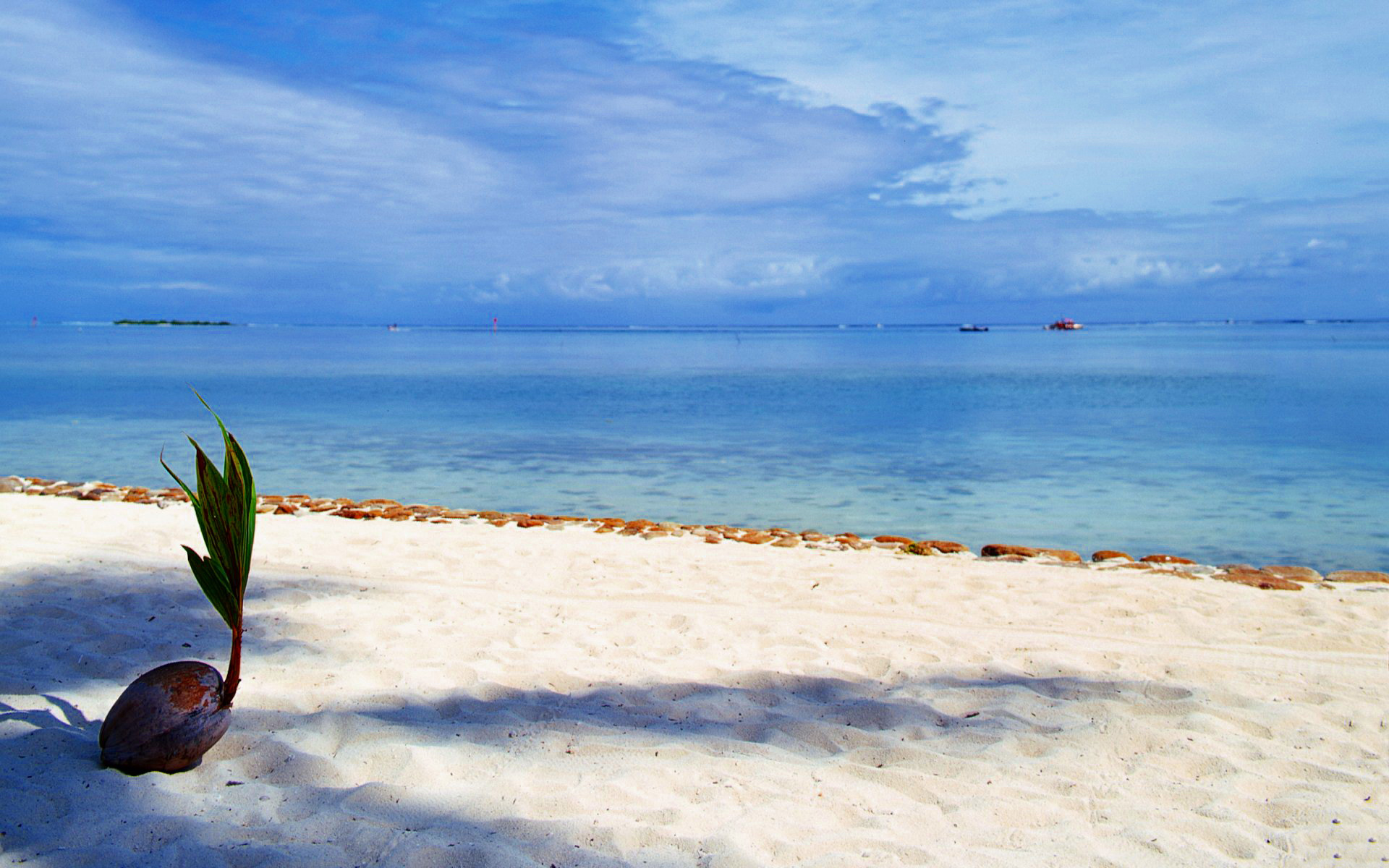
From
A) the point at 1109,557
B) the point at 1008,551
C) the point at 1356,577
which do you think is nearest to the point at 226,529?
the point at 1008,551

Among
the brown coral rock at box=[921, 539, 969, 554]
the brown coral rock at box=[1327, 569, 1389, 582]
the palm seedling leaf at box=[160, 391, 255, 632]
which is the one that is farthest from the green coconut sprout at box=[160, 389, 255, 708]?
the brown coral rock at box=[1327, 569, 1389, 582]

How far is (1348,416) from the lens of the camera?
2495 centimetres

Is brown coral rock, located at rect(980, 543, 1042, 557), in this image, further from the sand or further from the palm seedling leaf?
the palm seedling leaf

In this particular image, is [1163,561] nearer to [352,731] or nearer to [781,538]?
[781,538]

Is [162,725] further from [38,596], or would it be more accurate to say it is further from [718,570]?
[718,570]

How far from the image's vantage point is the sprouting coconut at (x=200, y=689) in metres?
3.31

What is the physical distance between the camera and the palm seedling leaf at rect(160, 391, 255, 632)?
131 inches

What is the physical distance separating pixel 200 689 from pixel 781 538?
664cm

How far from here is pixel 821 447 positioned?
19812 mm

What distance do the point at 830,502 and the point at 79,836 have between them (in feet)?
37.1

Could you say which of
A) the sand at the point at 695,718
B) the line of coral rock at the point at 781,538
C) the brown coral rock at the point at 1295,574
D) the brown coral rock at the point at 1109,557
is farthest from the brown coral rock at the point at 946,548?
the brown coral rock at the point at 1295,574

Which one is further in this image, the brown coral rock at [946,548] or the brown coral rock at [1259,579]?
the brown coral rock at [946,548]

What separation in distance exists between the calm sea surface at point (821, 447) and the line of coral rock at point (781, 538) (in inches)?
74.1

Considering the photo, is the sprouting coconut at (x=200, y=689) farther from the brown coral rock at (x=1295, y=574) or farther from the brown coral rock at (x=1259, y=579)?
the brown coral rock at (x=1295, y=574)
